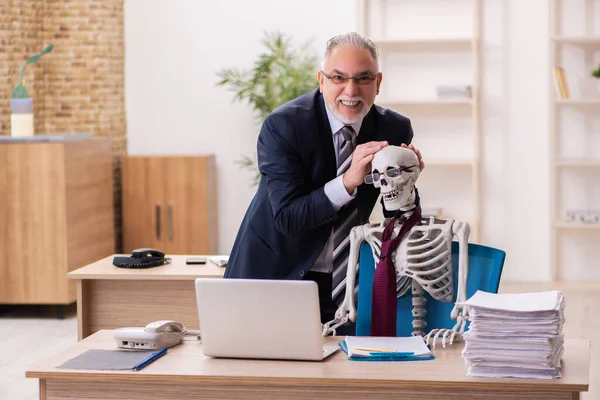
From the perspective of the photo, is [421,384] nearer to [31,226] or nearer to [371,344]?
[371,344]

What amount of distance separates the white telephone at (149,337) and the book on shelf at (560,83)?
5.13 m

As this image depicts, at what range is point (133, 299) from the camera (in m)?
4.18

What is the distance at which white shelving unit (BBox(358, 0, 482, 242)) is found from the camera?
283 inches

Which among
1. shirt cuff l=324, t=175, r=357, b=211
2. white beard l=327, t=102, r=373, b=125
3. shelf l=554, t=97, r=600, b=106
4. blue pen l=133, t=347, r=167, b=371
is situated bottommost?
blue pen l=133, t=347, r=167, b=371

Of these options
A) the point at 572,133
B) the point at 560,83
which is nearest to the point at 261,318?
the point at 560,83

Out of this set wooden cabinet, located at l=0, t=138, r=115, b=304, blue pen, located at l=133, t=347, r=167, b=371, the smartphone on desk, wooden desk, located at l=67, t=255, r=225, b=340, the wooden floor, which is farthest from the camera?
wooden cabinet, located at l=0, t=138, r=115, b=304

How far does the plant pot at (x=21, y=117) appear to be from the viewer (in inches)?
248

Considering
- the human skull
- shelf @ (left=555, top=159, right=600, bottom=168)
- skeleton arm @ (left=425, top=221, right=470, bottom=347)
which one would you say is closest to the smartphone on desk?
the human skull

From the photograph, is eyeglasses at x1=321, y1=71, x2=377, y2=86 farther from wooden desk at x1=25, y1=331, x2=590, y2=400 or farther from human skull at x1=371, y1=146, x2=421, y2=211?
wooden desk at x1=25, y1=331, x2=590, y2=400

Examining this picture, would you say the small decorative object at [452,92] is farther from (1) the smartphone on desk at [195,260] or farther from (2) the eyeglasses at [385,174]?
(2) the eyeglasses at [385,174]

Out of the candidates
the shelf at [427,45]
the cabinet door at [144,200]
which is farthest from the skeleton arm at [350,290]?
the cabinet door at [144,200]

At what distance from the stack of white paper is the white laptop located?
37cm

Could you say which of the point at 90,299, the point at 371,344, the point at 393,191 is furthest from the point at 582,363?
the point at 90,299

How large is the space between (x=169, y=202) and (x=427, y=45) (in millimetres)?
2343
